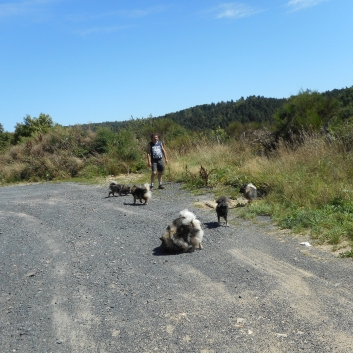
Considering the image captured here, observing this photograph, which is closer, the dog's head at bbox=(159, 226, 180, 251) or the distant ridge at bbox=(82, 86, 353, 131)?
the dog's head at bbox=(159, 226, 180, 251)

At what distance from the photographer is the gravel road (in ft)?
13.0

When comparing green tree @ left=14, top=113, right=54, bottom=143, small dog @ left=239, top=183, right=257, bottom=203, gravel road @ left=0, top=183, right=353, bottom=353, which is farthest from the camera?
green tree @ left=14, top=113, right=54, bottom=143

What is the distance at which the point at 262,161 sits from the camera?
12703mm

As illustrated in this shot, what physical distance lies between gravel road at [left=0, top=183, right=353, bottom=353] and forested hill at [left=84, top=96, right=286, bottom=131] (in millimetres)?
57950

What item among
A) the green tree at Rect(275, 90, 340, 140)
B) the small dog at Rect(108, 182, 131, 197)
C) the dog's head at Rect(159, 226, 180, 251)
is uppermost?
the green tree at Rect(275, 90, 340, 140)

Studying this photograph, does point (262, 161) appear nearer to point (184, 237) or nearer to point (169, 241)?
point (184, 237)

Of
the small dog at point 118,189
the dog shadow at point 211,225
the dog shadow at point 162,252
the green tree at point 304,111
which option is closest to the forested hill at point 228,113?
the green tree at point 304,111

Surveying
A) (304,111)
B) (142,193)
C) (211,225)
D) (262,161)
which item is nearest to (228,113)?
(304,111)

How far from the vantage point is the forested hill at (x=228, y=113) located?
68.2 meters

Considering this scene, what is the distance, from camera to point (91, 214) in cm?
1027

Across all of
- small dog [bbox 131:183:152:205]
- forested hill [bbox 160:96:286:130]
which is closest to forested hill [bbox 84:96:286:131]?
forested hill [bbox 160:96:286:130]

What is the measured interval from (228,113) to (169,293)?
7348cm

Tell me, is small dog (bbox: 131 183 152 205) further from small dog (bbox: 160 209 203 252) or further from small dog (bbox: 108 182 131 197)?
small dog (bbox: 160 209 203 252)

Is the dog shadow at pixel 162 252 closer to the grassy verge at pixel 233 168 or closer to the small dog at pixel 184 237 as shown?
the small dog at pixel 184 237
